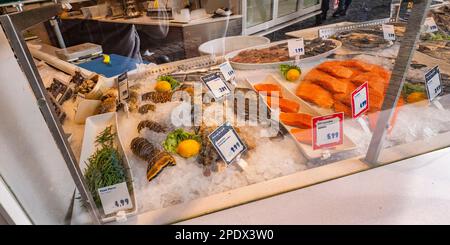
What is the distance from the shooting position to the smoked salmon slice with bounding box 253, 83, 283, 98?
45.7 inches

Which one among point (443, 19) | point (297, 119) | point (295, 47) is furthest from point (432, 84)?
point (443, 19)

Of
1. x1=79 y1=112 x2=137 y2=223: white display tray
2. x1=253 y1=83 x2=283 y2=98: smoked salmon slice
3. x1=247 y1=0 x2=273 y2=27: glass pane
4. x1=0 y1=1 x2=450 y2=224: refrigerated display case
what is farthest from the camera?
x1=247 y1=0 x2=273 y2=27: glass pane

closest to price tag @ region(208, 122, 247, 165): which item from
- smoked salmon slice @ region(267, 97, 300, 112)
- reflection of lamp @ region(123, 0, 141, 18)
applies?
smoked salmon slice @ region(267, 97, 300, 112)

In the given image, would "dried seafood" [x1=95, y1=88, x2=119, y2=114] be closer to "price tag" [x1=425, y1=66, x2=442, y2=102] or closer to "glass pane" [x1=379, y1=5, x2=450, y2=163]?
"glass pane" [x1=379, y1=5, x2=450, y2=163]

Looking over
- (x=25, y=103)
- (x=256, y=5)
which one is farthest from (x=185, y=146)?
(x=256, y=5)

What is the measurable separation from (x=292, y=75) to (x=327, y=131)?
1.89 feet

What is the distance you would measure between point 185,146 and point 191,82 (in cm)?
52

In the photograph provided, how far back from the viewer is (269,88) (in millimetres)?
1206

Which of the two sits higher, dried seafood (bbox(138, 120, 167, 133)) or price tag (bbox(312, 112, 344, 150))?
price tag (bbox(312, 112, 344, 150))

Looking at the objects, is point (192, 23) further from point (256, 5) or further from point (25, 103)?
point (25, 103)

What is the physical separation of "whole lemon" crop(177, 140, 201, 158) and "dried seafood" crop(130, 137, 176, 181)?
1.8 inches

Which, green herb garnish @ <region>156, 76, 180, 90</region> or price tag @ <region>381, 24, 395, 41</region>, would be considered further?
price tag @ <region>381, 24, 395, 41</region>

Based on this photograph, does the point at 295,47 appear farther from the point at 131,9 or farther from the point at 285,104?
the point at 131,9
